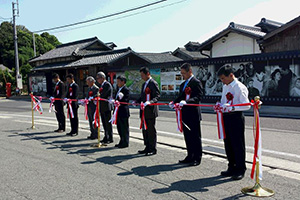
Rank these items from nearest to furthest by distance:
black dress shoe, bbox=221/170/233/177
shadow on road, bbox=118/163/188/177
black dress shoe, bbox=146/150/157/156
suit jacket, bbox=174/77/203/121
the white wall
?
black dress shoe, bbox=221/170/233/177 → shadow on road, bbox=118/163/188/177 → suit jacket, bbox=174/77/203/121 → black dress shoe, bbox=146/150/157/156 → the white wall

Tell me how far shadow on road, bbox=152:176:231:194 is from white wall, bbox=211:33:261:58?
836 inches

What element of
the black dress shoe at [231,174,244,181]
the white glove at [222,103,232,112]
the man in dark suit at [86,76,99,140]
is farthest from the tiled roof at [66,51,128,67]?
the black dress shoe at [231,174,244,181]

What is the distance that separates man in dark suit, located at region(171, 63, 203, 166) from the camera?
5.61m

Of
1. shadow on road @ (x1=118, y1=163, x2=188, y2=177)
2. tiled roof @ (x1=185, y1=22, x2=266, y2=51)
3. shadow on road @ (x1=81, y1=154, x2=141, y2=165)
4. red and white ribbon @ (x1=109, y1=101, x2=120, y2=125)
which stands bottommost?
shadow on road @ (x1=118, y1=163, x2=188, y2=177)

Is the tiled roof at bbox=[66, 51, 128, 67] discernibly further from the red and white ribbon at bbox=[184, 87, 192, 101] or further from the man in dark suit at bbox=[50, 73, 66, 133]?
the red and white ribbon at bbox=[184, 87, 192, 101]

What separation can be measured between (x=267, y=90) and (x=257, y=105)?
1351 centimetres

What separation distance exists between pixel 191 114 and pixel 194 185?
1.53 m

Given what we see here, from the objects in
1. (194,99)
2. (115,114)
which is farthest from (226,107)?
(115,114)

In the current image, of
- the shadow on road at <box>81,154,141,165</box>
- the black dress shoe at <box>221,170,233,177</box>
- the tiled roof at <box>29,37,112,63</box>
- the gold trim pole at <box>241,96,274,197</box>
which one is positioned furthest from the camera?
the tiled roof at <box>29,37,112,63</box>

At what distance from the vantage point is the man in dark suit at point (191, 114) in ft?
18.4

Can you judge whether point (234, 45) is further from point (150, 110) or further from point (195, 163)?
point (195, 163)

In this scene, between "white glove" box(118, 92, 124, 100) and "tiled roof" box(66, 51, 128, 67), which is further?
"tiled roof" box(66, 51, 128, 67)

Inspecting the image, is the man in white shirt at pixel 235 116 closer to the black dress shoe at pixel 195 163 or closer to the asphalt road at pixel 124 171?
the asphalt road at pixel 124 171

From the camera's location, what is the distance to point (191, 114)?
18.6 ft
